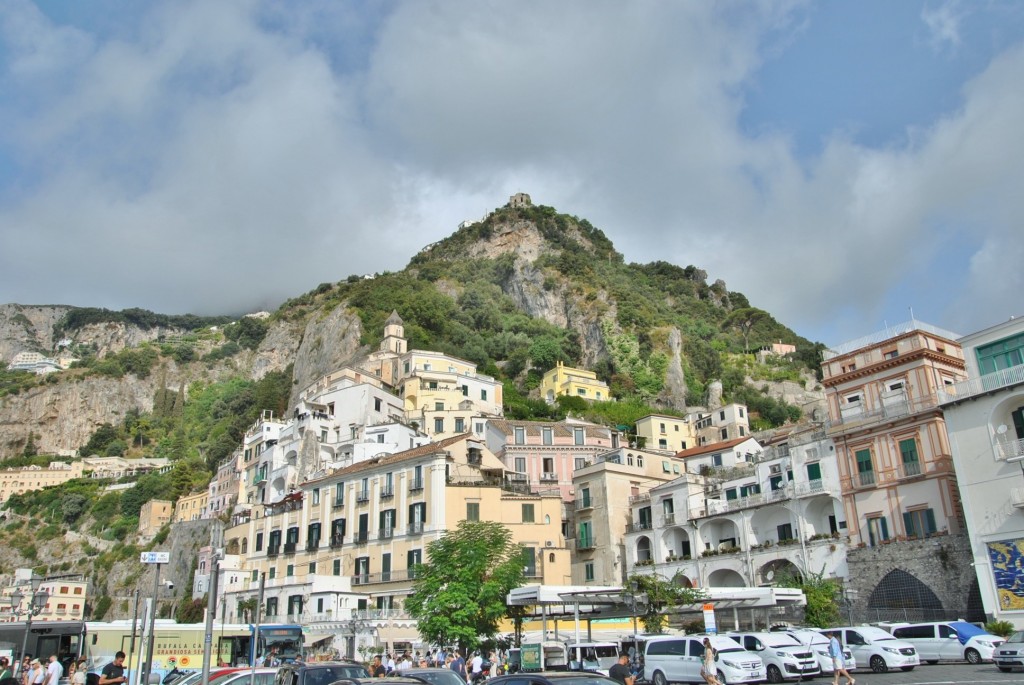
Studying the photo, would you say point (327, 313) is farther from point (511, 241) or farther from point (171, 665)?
point (171, 665)

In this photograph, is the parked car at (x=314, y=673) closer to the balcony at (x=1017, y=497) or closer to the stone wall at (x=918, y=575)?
the balcony at (x=1017, y=497)

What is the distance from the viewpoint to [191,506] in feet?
321

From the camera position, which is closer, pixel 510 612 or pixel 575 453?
pixel 510 612

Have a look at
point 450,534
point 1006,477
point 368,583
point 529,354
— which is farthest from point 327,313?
point 1006,477

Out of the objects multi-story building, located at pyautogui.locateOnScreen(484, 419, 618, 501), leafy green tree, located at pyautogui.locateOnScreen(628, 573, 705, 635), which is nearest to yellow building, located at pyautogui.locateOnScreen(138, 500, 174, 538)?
multi-story building, located at pyautogui.locateOnScreen(484, 419, 618, 501)

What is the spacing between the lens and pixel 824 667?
2567 cm

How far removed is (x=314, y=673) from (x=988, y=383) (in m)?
31.1

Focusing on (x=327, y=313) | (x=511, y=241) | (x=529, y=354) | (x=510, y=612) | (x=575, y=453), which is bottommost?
(x=510, y=612)

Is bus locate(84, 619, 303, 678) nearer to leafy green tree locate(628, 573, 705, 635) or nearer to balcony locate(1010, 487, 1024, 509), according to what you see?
leafy green tree locate(628, 573, 705, 635)

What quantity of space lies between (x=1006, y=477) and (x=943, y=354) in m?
10.7

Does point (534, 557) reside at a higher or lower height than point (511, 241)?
lower

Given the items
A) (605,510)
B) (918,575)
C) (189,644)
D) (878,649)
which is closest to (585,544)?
(605,510)

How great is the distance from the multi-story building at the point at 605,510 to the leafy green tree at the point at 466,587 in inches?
573

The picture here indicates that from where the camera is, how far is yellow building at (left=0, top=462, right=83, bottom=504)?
136000 mm
